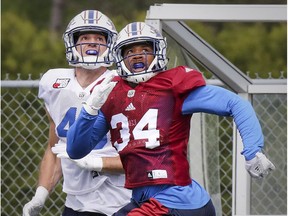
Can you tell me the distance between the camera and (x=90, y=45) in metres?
6.65

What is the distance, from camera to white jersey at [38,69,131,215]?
6.68 meters

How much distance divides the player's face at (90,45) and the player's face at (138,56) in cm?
67

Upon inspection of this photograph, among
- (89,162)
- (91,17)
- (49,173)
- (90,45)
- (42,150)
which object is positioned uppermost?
(91,17)

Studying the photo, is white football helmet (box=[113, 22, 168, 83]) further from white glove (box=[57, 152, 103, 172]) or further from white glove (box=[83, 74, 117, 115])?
white glove (box=[57, 152, 103, 172])

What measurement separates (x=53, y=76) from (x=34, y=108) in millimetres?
1703

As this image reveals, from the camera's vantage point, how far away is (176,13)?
6.75 meters

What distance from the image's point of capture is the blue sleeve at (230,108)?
5.66 m

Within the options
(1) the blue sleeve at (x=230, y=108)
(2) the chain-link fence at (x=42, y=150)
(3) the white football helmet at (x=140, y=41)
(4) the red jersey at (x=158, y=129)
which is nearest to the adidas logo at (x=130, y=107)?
(4) the red jersey at (x=158, y=129)

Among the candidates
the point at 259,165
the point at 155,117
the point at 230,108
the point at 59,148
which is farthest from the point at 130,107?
the point at 59,148

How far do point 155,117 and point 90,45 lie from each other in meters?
0.96

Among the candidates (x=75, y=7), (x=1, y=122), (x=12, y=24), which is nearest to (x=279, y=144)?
(x=1, y=122)

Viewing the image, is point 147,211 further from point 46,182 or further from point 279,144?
point 279,144

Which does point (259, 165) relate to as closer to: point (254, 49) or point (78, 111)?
point (78, 111)

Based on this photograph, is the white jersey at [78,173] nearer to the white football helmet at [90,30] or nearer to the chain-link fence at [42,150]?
the white football helmet at [90,30]
